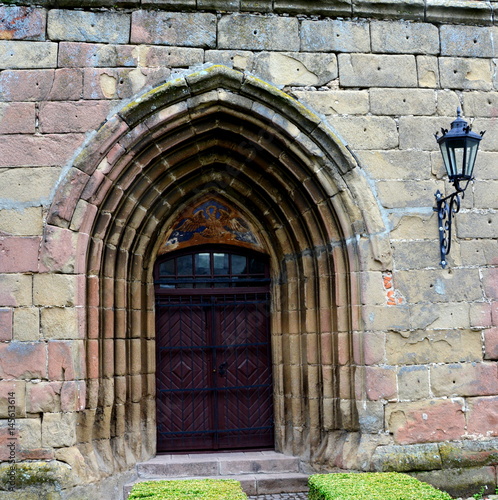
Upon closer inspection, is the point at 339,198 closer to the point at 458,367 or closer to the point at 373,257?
the point at 373,257

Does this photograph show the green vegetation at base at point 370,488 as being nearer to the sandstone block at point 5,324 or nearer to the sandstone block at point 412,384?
the sandstone block at point 412,384

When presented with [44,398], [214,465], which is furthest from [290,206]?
[44,398]

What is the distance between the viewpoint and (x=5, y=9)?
17.4 feet

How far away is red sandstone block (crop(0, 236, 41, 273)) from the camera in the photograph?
5.00 m

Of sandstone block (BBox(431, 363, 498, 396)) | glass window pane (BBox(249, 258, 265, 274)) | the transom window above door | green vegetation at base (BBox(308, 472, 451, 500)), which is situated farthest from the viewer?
glass window pane (BBox(249, 258, 265, 274))

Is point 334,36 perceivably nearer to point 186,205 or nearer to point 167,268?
point 186,205

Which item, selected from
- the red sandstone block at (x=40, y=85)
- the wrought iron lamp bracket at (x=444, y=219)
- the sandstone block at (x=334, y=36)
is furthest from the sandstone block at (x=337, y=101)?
A: the red sandstone block at (x=40, y=85)

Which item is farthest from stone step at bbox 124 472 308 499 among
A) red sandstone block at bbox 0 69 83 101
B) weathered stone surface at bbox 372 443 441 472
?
red sandstone block at bbox 0 69 83 101

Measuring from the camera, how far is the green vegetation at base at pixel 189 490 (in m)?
4.04

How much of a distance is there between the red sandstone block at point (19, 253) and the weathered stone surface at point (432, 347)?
3208 mm

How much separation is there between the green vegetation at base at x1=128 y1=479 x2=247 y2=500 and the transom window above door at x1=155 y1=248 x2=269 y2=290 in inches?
86.8

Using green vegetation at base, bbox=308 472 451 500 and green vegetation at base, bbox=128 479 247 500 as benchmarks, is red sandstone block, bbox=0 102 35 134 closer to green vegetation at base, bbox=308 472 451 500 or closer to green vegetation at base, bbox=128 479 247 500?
green vegetation at base, bbox=128 479 247 500

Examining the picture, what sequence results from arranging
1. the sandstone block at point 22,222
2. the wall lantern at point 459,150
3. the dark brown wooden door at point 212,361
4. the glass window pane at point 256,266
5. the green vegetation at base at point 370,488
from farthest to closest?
the glass window pane at point 256,266 < the dark brown wooden door at point 212,361 < the sandstone block at point 22,222 < the wall lantern at point 459,150 < the green vegetation at base at point 370,488

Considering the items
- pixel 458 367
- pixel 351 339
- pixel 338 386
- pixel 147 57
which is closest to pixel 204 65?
pixel 147 57
